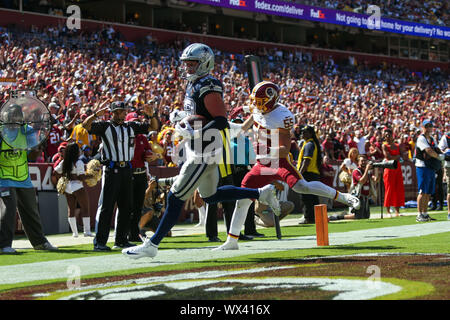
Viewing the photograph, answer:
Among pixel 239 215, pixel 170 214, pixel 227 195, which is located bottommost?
pixel 239 215

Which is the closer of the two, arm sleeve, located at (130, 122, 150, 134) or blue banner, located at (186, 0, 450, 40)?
arm sleeve, located at (130, 122, 150, 134)

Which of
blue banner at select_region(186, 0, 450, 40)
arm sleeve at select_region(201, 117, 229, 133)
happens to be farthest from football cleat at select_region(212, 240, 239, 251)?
blue banner at select_region(186, 0, 450, 40)

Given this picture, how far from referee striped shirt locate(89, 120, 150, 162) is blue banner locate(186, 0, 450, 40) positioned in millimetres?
28296

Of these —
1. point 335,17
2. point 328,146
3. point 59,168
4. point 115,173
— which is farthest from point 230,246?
point 335,17

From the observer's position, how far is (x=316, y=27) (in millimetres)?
49469

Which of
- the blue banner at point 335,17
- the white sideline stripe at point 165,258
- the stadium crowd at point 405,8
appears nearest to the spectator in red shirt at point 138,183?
the white sideline stripe at point 165,258

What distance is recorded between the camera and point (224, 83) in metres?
29.8

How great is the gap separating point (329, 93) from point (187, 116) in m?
28.6

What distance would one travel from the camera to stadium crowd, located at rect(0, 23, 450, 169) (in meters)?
19.9

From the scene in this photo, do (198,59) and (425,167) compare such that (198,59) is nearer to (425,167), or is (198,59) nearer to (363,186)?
(425,167)

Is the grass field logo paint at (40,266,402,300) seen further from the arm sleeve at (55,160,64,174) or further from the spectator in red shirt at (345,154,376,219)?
the spectator in red shirt at (345,154,376,219)

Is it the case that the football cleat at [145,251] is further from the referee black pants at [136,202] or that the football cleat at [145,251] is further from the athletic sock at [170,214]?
the referee black pants at [136,202]

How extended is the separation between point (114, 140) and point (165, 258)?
212 cm
